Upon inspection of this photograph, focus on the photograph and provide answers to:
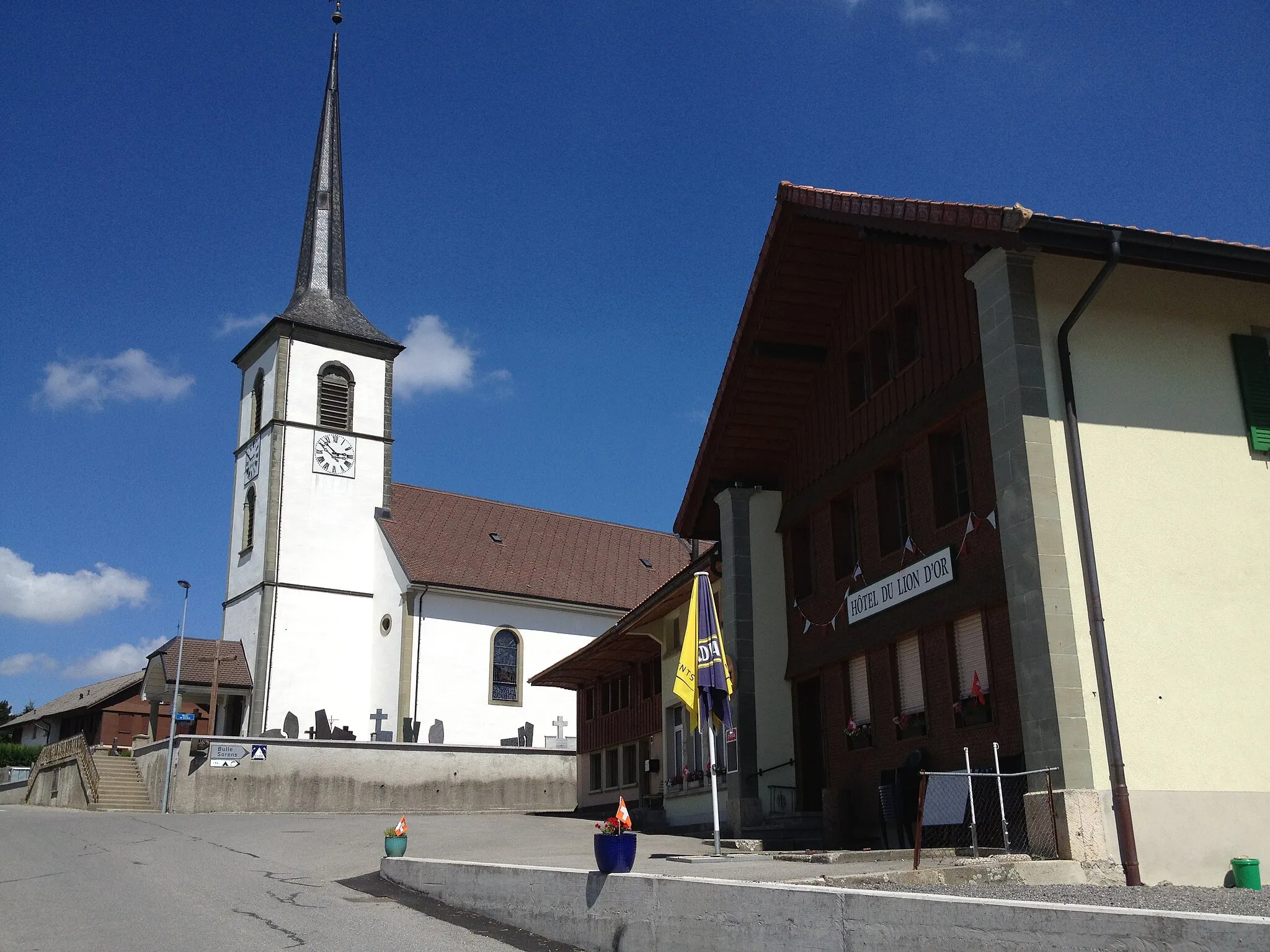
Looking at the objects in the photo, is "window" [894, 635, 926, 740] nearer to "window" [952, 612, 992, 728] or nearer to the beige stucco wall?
"window" [952, 612, 992, 728]

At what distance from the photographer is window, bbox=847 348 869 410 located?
17.9 metres

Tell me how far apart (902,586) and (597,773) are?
665 inches

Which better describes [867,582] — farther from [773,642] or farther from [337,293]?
[337,293]

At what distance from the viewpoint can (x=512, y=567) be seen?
46.8m

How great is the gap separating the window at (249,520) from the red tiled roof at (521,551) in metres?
4.46

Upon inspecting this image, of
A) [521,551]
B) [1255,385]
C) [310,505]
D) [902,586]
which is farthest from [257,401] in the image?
[1255,385]

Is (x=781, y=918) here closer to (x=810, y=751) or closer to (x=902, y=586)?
(x=902, y=586)

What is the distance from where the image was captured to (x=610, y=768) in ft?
99.2

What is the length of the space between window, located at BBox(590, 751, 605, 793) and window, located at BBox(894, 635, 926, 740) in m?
15.7

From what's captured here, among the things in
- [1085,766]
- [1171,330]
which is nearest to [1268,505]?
[1171,330]

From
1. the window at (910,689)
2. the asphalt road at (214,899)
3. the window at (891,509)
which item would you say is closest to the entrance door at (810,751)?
the window at (910,689)

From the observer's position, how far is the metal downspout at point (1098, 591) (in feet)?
38.0

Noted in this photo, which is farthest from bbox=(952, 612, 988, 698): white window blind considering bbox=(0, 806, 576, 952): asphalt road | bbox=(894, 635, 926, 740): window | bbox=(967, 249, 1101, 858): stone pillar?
bbox=(0, 806, 576, 952): asphalt road

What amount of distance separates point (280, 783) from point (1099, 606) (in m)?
23.7
